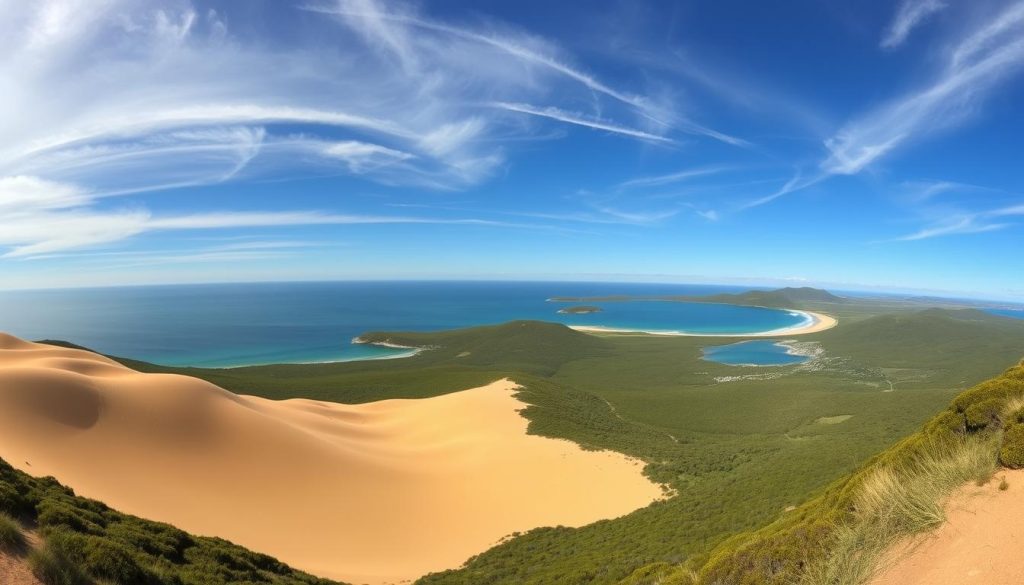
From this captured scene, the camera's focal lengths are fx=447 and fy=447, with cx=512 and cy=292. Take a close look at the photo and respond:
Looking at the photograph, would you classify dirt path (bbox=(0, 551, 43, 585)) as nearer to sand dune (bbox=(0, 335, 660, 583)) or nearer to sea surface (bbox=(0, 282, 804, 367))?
sand dune (bbox=(0, 335, 660, 583))

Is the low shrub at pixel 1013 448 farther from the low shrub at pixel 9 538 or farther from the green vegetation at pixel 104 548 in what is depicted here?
the low shrub at pixel 9 538

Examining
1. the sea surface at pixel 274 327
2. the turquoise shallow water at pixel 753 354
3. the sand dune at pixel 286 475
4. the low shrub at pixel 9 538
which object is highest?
the low shrub at pixel 9 538

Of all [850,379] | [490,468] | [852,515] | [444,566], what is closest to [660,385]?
[850,379]

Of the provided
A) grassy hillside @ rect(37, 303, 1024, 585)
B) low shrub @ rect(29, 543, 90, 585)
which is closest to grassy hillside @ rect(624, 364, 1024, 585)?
grassy hillside @ rect(37, 303, 1024, 585)

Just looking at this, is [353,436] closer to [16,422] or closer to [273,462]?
[273,462]

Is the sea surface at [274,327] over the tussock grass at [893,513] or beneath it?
beneath

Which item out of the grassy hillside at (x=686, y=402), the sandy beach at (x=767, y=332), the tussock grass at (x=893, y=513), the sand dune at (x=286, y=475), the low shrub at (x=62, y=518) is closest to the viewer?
the tussock grass at (x=893, y=513)

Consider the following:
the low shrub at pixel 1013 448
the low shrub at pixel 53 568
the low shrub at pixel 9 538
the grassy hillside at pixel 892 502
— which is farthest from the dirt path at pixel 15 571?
the low shrub at pixel 1013 448

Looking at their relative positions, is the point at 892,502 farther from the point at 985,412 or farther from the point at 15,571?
the point at 15,571
